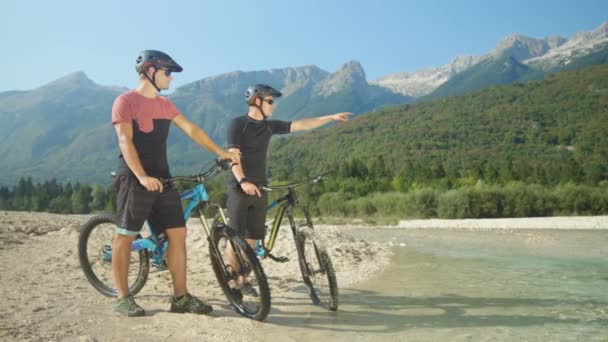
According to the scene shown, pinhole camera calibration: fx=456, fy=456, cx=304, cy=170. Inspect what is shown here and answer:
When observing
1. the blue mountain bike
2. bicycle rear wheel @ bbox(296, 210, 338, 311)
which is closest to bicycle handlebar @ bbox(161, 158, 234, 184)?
the blue mountain bike

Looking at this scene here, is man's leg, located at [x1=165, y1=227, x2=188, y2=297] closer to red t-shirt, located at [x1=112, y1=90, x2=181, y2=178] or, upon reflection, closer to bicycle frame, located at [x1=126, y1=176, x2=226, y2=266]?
bicycle frame, located at [x1=126, y1=176, x2=226, y2=266]

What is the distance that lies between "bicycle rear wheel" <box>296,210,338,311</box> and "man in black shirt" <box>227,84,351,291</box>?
0.48m

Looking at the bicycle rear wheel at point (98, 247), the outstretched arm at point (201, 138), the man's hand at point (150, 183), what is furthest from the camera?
the bicycle rear wheel at point (98, 247)

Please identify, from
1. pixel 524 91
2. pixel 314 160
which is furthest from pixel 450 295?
pixel 524 91

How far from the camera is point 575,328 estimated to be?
4293 millimetres

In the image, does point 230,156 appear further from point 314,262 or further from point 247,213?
point 314,262

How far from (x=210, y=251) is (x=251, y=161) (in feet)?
3.49

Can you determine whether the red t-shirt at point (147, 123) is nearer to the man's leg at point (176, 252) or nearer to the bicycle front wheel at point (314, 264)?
the man's leg at point (176, 252)

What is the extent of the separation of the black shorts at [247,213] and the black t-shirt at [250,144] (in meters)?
0.16

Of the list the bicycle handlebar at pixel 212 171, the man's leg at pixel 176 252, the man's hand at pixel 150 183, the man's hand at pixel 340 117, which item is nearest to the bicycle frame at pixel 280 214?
the bicycle handlebar at pixel 212 171

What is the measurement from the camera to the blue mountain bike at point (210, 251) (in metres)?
4.23

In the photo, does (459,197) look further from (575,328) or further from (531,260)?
(575,328)

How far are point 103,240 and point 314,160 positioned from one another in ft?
415

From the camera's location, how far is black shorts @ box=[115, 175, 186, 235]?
398cm
